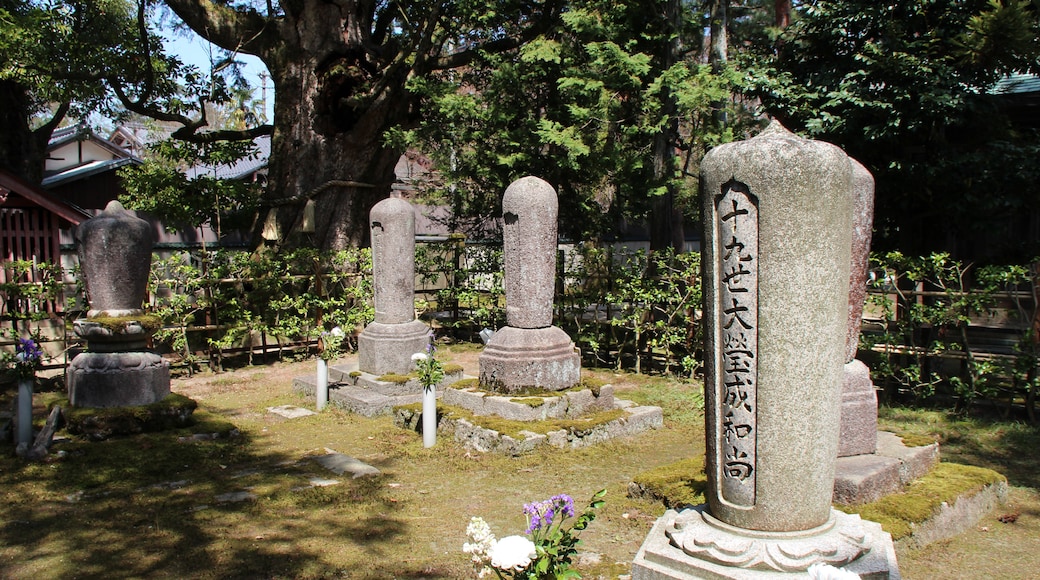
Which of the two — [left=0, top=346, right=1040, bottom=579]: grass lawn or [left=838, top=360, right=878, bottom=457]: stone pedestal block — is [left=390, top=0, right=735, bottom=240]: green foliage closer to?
[left=0, top=346, right=1040, bottom=579]: grass lawn

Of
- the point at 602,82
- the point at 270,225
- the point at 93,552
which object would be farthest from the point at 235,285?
the point at 93,552

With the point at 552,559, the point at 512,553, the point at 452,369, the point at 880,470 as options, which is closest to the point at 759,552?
the point at 552,559

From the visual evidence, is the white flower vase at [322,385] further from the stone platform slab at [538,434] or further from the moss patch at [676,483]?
the moss patch at [676,483]

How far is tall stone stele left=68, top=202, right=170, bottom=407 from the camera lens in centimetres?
712

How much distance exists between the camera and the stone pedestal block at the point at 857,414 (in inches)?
188

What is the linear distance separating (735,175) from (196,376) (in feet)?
31.2

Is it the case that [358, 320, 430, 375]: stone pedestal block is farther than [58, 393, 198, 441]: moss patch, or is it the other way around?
[358, 320, 430, 375]: stone pedestal block

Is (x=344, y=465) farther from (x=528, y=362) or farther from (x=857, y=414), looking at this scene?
(x=857, y=414)

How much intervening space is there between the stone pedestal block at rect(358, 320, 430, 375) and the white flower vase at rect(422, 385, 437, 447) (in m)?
2.23

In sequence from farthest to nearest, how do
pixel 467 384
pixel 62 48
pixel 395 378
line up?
1. pixel 62 48
2. pixel 395 378
3. pixel 467 384

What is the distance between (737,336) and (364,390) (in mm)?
6411

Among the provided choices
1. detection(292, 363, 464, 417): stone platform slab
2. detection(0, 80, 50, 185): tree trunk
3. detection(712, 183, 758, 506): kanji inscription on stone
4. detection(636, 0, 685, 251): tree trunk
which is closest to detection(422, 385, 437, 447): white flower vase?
detection(292, 363, 464, 417): stone platform slab

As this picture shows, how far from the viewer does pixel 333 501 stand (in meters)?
5.44

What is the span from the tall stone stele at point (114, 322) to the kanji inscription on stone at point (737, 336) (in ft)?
20.0
